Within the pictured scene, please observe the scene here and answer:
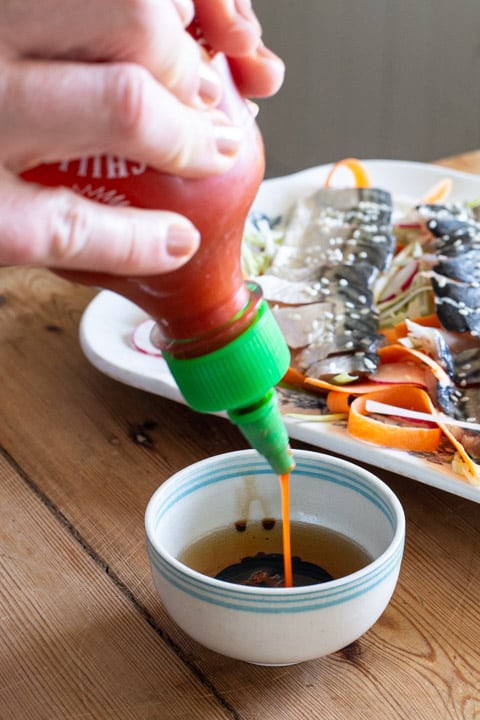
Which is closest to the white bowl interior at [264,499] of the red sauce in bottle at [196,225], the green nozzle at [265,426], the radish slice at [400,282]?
the green nozzle at [265,426]

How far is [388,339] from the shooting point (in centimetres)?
128

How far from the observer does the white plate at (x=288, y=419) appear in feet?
3.22

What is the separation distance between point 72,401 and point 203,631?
55 cm

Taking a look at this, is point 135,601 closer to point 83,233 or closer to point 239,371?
point 239,371

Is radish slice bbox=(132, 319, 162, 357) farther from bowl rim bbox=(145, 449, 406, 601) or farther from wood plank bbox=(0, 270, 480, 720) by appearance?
bowl rim bbox=(145, 449, 406, 601)

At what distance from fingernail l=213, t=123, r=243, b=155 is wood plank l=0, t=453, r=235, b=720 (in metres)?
0.44

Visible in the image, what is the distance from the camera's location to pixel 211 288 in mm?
603

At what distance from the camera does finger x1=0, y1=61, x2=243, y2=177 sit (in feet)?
1.55

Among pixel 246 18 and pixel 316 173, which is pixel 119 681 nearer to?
pixel 246 18

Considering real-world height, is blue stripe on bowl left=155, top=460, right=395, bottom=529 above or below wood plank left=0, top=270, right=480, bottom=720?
above

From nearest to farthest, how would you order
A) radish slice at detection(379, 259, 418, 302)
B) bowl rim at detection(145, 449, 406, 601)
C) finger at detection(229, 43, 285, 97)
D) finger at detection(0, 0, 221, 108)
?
finger at detection(0, 0, 221, 108)
finger at detection(229, 43, 285, 97)
bowl rim at detection(145, 449, 406, 601)
radish slice at detection(379, 259, 418, 302)

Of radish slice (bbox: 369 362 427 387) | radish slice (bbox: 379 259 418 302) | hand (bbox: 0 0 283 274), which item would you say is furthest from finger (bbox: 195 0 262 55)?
radish slice (bbox: 379 259 418 302)

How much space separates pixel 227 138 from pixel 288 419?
58cm

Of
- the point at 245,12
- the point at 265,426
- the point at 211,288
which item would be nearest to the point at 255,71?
the point at 245,12
